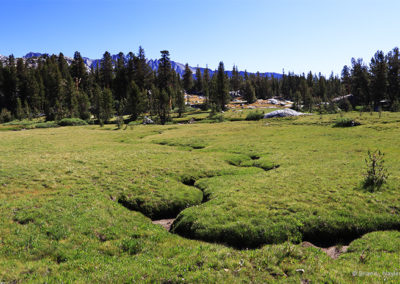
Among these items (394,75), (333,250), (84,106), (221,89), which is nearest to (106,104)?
(84,106)

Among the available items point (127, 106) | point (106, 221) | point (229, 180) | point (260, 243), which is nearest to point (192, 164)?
point (229, 180)

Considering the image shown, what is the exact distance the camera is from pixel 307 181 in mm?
22922

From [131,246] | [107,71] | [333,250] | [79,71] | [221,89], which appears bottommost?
[333,250]

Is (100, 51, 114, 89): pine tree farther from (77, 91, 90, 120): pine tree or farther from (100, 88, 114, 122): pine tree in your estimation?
(100, 88, 114, 122): pine tree

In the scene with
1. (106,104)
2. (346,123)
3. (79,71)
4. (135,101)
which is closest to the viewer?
(346,123)

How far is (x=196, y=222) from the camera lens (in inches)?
640

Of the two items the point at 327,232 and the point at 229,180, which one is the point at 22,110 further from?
the point at 327,232

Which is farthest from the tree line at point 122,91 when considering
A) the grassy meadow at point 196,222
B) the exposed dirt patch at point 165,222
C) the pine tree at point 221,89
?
the exposed dirt patch at point 165,222

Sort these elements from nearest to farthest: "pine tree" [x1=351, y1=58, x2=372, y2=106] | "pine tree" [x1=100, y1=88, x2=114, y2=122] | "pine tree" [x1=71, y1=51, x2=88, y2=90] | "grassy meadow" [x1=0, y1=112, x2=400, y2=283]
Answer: "grassy meadow" [x1=0, y1=112, x2=400, y2=283], "pine tree" [x1=100, y1=88, x2=114, y2=122], "pine tree" [x1=351, y1=58, x2=372, y2=106], "pine tree" [x1=71, y1=51, x2=88, y2=90]

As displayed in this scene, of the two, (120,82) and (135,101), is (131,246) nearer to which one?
(135,101)

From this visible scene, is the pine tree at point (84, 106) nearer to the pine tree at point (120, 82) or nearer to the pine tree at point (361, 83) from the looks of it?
the pine tree at point (120, 82)

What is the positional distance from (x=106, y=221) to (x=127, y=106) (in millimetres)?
97731

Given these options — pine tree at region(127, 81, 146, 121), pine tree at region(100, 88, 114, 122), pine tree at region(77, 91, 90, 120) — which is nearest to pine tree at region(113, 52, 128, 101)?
pine tree at region(77, 91, 90, 120)

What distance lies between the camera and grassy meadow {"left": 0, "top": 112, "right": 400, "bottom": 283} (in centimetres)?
1096
